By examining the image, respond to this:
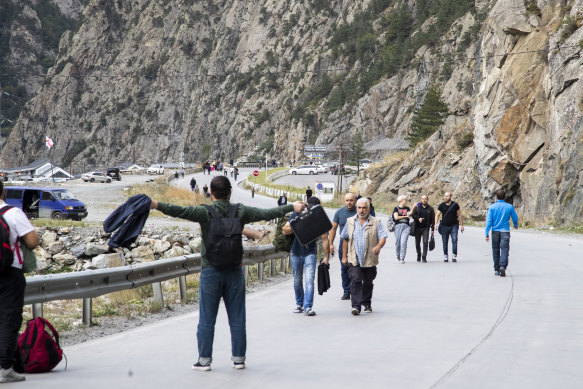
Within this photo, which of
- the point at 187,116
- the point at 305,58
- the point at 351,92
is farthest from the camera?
the point at 187,116

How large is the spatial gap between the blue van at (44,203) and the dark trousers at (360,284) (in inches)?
1236

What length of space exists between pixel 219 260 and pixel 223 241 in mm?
174

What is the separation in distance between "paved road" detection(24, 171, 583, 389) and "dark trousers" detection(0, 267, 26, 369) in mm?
402

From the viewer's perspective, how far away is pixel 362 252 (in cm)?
1062

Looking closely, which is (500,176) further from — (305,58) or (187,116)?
(187,116)

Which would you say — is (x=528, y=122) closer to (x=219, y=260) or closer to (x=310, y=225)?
(x=310, y=225)

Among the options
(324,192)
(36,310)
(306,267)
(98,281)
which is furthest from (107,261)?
(324,192)

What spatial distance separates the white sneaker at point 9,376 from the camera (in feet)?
20.6

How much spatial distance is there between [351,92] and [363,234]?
111969mm

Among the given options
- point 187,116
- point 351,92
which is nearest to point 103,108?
point 187,116

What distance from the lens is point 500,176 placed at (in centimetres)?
3991

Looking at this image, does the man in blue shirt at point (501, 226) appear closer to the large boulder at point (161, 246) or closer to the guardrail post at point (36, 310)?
the guardrail post at point (36, 310)

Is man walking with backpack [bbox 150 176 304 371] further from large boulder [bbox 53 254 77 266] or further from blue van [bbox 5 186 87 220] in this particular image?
blue van [bbox 5 186 87 220]

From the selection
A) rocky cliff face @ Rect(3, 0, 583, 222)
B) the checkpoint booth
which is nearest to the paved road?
rocky cliff face @ Rect(3, 0, 583, 222)
